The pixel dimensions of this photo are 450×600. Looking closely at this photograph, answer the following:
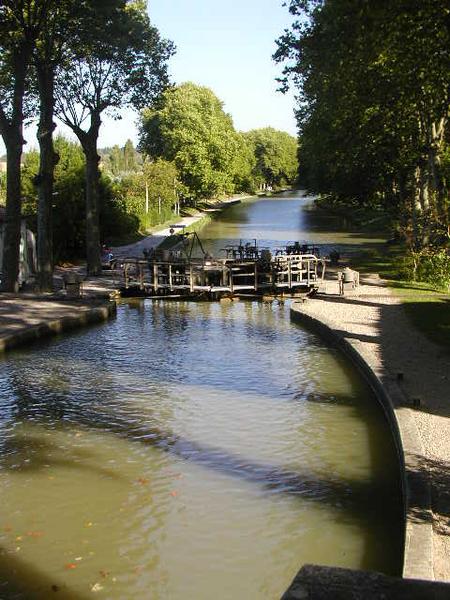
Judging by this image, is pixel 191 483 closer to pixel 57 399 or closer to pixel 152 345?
pixel 57 399

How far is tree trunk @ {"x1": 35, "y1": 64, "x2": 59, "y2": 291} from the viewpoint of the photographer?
1032 inches

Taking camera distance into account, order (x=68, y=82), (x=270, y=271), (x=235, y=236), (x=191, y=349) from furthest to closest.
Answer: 1. (x=235, y=236)
2. (x=68, y=82)
3. (x=270, y=271)
4. (x=191, y=349)

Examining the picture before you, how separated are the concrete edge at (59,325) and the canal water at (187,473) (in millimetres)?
569

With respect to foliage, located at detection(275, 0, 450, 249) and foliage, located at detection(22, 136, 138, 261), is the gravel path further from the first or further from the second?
foliage, located at detection(22, 136, 138, 261)

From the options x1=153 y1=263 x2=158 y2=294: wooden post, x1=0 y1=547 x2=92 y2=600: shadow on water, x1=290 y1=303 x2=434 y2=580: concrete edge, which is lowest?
x1=0 y1=547 x2=92 y2=600: shadow on water

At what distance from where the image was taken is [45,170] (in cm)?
2630

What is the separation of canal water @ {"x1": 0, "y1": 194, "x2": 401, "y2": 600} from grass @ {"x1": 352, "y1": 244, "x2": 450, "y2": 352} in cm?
290

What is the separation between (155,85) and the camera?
34.5 metres

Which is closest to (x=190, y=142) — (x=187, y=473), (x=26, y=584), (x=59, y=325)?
(x=59, y=325)

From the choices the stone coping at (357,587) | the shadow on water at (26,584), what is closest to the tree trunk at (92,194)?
the shadow on water at (26,584)

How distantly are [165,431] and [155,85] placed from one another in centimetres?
2506

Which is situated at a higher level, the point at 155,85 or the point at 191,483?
the point at 155,85

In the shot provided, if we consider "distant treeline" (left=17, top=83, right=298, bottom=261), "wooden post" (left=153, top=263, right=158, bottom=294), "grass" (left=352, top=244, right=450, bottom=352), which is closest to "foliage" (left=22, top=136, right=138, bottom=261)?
"distant treeline" (left=17, top=83, right=298, bottom=261)

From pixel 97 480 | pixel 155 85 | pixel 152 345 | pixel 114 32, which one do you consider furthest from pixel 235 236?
pixel 97 480
